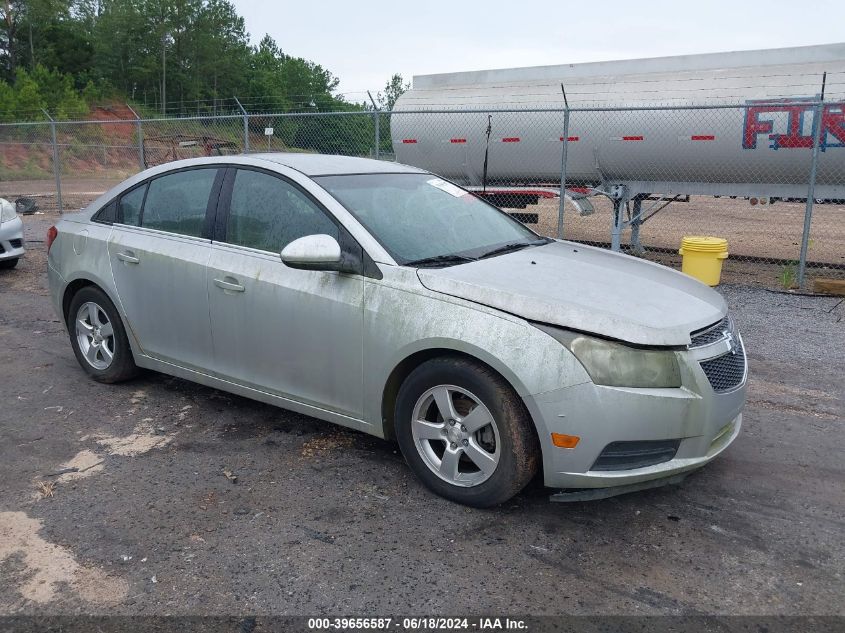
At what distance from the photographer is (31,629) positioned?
2535 mm

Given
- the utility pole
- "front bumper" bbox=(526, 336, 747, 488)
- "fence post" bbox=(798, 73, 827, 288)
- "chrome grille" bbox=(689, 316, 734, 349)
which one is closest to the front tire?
"front bumper" bbox=(526, 336, 747, 488)

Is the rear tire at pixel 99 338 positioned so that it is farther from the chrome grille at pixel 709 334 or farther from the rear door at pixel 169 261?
the chrome grille at pixel 709 334

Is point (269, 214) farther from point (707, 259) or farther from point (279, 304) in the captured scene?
point (707, 259)

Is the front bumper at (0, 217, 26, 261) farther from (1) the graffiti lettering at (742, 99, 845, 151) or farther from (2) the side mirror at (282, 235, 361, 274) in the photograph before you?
(1) the graffiti lettering at (742, 99, 845, 151)

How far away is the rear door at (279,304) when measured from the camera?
3.67m

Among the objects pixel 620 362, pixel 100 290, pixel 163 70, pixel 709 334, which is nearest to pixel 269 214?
pixel 100 290

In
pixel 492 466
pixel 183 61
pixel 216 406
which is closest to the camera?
pixel 492 466

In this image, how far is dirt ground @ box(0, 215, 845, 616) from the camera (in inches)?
108

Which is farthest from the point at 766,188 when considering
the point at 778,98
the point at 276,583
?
the point at 276,583

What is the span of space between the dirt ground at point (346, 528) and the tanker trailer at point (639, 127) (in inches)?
252

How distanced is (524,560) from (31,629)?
1844mm

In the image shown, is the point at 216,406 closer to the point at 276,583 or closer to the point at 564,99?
the point at 276,583

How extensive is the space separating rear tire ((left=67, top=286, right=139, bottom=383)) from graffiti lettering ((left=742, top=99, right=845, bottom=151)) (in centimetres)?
833

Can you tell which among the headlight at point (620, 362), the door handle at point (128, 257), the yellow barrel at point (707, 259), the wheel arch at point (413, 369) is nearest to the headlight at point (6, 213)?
the door handle at point (128, 257)
